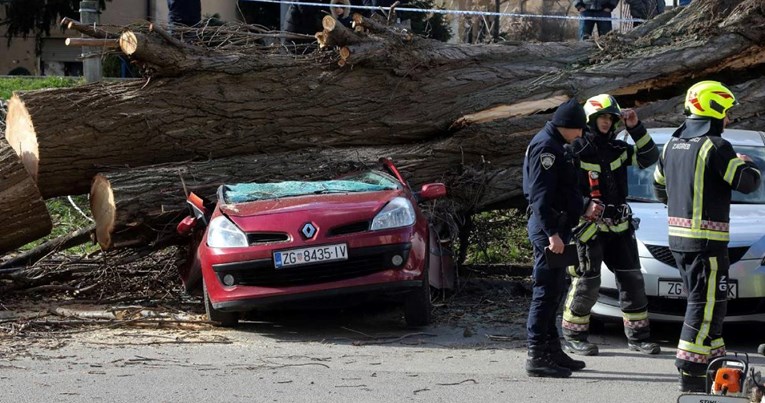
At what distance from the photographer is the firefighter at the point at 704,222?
686cm

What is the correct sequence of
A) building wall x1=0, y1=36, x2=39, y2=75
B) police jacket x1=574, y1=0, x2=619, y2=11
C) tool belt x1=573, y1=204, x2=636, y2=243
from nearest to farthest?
1. tool belt x1=573, y1=204, x2=636, y2=243
2. police jacket x1=574, y1=0, x2=619, y2=11
3. building wall x1=0, y1=36, x2=39, y2=75

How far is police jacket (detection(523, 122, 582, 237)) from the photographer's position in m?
7.34

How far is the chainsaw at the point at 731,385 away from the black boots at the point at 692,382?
0.98 metres

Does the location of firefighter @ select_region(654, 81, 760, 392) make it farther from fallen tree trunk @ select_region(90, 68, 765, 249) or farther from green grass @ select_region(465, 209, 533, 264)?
green grass @ select_region(465, 209, 533, 264)

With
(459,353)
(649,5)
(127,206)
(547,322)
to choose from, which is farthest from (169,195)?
(649,5)

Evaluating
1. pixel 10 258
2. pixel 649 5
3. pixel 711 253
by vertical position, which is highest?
pixel 649 5

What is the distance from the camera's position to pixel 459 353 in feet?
27.0

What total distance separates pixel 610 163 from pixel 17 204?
4.90m

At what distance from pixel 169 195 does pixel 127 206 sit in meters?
0.38

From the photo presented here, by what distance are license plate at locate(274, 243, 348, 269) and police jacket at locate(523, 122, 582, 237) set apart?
1672 mm

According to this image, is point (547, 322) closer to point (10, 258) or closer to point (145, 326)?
point (145, 326)

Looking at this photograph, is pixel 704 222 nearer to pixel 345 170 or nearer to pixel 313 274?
pixel 313 274

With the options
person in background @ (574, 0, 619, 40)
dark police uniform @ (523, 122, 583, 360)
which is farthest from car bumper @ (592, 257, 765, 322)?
person in background @ (574, 0, 619, 40)

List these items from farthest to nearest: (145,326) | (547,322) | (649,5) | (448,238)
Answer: (649,5), (448,238), (145,326), (547,322)
